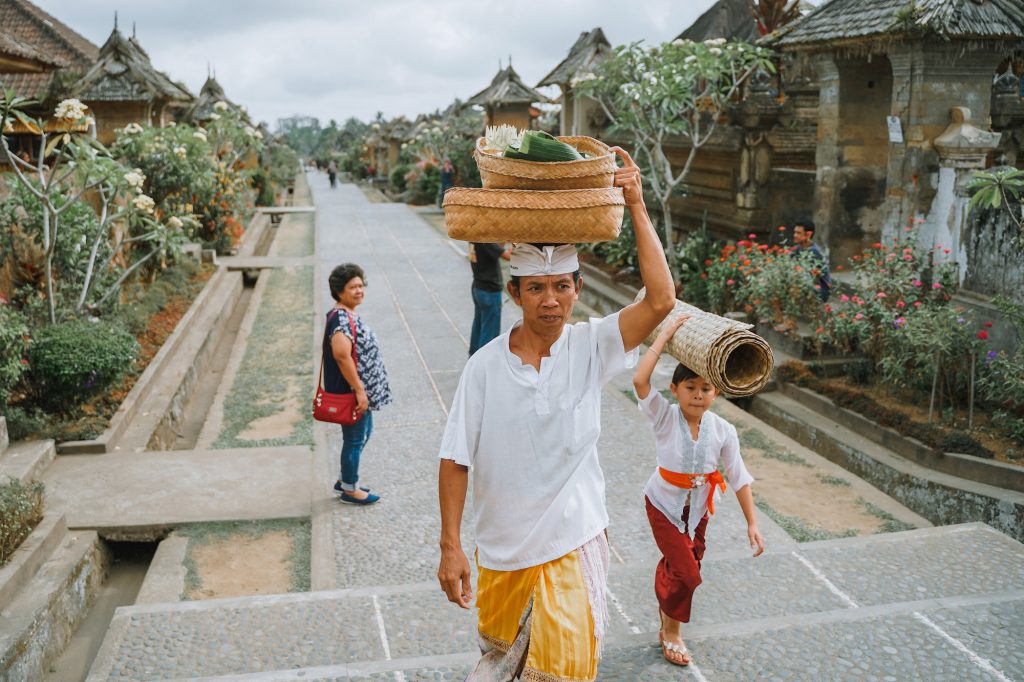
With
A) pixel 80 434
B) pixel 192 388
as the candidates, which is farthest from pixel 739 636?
pixel 192 388

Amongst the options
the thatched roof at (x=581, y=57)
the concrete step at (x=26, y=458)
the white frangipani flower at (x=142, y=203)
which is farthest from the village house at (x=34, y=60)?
the thatched roof at (x=581, y=57)

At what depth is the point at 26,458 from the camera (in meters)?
7.06

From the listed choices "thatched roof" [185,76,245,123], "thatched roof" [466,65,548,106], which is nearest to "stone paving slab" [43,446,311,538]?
"thatched roof" [466,65,548,106]

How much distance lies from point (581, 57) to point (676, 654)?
20.2 metres

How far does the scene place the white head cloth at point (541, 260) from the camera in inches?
119

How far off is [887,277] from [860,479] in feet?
7.91

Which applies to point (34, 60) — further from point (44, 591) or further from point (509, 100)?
point (509, 100)

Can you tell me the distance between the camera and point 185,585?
542 cm

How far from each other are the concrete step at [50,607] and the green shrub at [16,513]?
0.66 ft

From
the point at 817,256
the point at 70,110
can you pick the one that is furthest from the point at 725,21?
the point at 70,110

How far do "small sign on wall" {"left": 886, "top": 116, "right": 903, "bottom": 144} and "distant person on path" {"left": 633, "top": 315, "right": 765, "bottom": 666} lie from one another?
24.0ft

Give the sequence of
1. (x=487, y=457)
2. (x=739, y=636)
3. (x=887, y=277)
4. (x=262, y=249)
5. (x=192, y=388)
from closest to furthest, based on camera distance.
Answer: (x=487, y=457)
(x=739, y=636)
(x=887, y=277)
(x=192, y=388)
(x=262, y=249)

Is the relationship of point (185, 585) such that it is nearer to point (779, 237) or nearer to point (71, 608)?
point (71, 608)

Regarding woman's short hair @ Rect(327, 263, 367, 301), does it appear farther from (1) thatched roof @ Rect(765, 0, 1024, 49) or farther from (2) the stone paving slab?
(1) thatched roof @ Rect(765, 0, 1024, 49)
